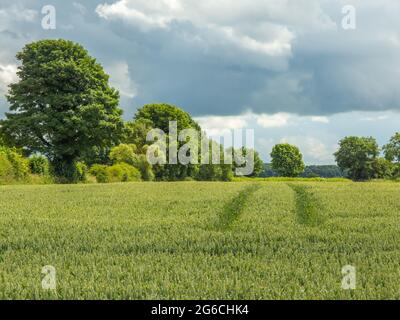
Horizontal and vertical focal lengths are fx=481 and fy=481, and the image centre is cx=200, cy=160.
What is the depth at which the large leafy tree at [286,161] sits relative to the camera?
11394 cm

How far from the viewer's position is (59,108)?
141ft

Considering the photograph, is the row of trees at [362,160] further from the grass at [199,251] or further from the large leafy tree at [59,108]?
the grass at [199,251]

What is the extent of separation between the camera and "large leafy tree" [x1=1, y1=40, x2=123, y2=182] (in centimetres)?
4153

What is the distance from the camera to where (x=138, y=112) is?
235 feet

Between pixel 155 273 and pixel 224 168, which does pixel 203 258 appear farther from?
pixel 224 168

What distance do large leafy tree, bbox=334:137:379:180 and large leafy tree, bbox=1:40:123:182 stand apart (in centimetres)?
7279

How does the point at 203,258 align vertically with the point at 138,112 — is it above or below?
below

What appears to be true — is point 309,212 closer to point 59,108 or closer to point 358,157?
point 59,108

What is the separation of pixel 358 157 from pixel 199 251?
101m

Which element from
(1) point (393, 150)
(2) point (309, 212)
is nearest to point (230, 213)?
(2) point (309, 212)

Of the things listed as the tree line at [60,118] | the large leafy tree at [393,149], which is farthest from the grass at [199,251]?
the large leafy tree at [393,149]

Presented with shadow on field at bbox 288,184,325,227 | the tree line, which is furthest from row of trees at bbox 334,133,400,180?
shadow on field at bbox 288,184,325,227

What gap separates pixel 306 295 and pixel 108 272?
325cm
